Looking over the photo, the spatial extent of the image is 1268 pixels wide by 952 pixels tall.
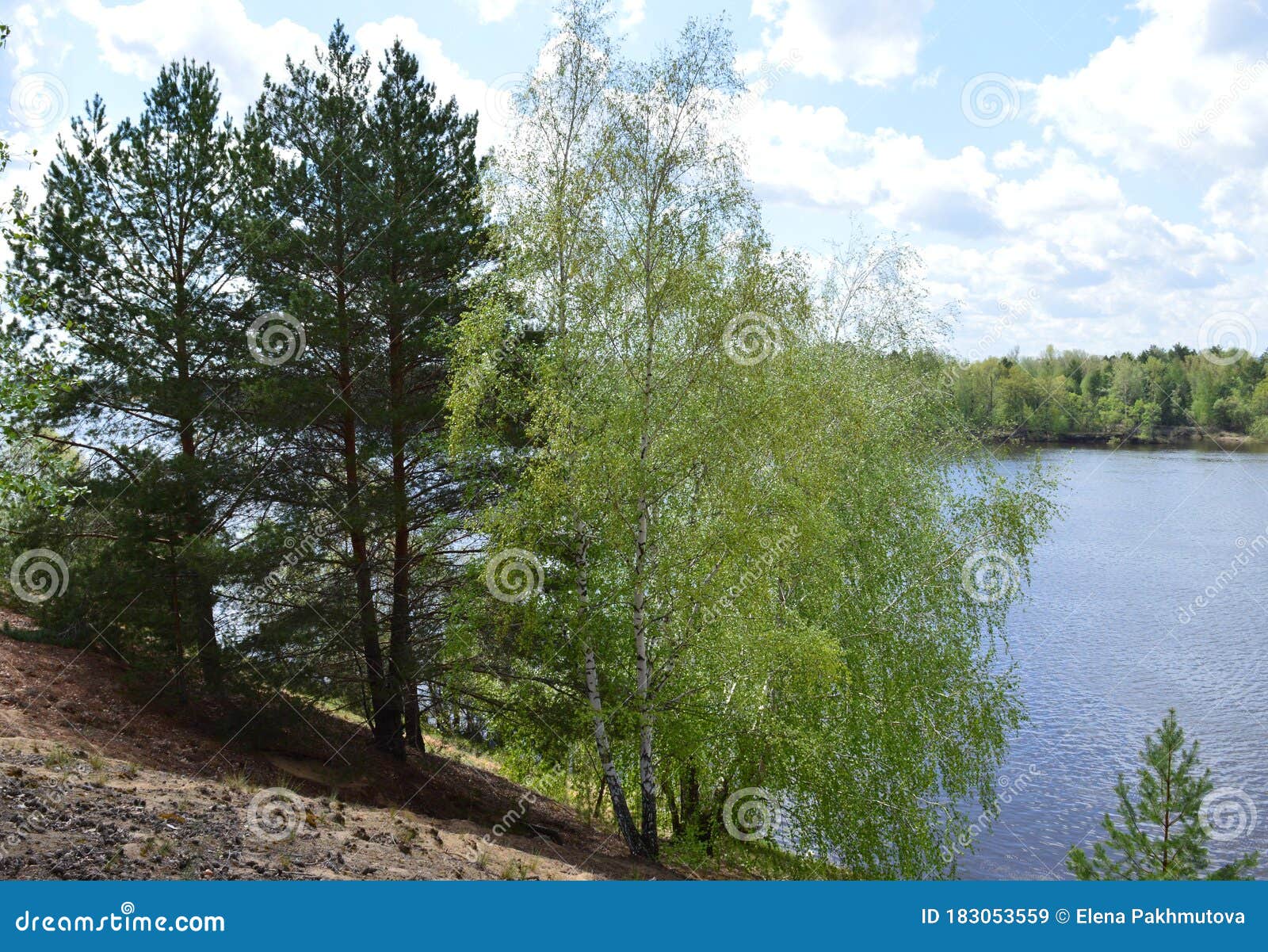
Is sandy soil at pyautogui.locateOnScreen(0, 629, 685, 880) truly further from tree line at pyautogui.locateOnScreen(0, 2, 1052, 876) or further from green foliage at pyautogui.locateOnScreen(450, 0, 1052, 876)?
green foliage at pyautogui.locateOnScreen(450, 0, 1052, 876)

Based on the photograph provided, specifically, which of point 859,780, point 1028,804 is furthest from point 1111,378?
point 859,780

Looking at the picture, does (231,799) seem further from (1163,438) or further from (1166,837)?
(1163,438)

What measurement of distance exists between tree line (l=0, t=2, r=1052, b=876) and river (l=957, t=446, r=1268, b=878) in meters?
3.55

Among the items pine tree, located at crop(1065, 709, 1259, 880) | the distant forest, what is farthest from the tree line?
the distant forest

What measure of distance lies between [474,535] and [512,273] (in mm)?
3693

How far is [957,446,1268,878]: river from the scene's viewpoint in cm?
1795

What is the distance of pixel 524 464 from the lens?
12.9m

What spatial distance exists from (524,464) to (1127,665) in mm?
20564

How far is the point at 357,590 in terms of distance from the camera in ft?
47.5

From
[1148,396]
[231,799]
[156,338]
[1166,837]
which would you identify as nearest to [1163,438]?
[1148,396]

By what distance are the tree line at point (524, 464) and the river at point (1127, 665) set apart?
3.55 metres

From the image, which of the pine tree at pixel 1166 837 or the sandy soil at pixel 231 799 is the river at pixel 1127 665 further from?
the sandy soil at pixel 231 799

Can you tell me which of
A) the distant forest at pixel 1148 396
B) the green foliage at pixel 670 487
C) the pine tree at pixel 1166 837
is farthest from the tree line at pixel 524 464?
the distant forest at pixel 1148 396

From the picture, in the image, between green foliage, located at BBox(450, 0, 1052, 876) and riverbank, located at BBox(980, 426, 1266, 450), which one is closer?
green foliage, located at BBox(450, 0, 1052, 876)
